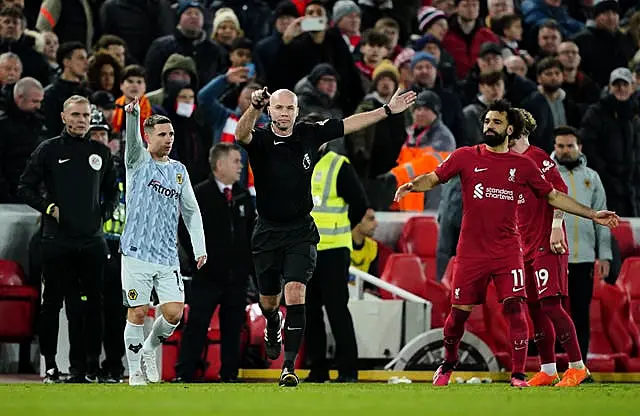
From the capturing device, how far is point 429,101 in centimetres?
1886

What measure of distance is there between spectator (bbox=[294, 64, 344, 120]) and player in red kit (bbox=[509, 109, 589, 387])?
4.49m

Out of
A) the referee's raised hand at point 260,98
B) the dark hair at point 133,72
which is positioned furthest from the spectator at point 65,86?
the referee's raised hand at point 260,98

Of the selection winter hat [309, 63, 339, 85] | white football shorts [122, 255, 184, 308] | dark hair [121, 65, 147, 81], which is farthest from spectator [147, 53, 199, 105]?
white football shorts [122, 255, 184, 308]

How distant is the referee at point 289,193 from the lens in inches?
500

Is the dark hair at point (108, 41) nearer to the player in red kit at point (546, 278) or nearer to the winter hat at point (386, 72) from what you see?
the winter hat at point (386, 72)

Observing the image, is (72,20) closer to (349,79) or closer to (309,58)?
(309,58)

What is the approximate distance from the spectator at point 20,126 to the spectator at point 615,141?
6.91 metres

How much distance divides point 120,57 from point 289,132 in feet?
19.8

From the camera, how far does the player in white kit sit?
1309cm

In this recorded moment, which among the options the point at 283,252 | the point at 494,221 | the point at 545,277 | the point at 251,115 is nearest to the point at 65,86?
the point at 283,252

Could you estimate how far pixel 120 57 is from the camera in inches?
724

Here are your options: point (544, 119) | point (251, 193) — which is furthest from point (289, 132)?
point (544, 119)

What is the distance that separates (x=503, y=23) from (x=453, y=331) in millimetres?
10479

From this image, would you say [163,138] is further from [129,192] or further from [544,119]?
[544,119]
